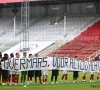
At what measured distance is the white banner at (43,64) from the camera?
18781mm

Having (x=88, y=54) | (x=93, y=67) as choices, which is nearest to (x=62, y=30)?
(x=88, y=54)

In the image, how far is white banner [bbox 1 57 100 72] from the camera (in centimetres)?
1878

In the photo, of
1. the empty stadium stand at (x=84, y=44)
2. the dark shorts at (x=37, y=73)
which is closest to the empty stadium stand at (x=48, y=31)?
the empty stadium stand at (x=84, y=44)

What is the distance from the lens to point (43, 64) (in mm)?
19156

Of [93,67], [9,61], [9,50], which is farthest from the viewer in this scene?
[9,50]

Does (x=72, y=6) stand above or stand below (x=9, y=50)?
above

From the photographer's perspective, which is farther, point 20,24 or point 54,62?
point 20,24

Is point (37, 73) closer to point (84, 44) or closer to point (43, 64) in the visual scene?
point (43, 64)

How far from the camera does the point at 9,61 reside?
61.5ft

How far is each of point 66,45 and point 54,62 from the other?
67.7 ft

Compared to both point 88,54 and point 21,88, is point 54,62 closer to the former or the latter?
point 21,88

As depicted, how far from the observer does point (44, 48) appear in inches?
1609

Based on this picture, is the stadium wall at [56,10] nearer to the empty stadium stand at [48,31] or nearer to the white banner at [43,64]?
the empty stadium stand at [48,31]

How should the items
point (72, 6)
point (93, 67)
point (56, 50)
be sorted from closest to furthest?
point (93, 67), point (56, 50), point (72, 6)
